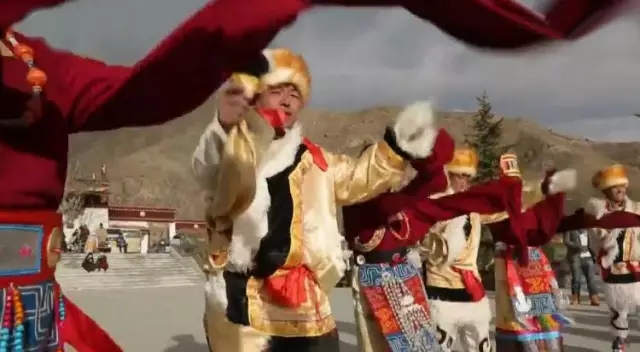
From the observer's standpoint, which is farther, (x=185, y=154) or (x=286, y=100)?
(x=185, y=154)

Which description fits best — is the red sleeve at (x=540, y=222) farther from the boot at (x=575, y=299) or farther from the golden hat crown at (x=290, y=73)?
the boot at (x=575, y=299)

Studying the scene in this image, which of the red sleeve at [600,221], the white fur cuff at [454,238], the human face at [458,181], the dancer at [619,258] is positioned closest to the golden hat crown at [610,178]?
the dancer at [619,258]

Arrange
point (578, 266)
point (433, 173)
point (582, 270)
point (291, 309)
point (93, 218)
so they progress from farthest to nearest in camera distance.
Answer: point (93, 218), point (582, 270), point (578, 266), point (433, 173), point (291, 309)

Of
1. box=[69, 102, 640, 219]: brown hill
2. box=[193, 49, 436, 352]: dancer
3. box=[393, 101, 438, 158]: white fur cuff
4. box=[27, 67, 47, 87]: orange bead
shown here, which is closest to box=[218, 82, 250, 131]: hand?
box=[27, 67, 47, 87]: orange bead

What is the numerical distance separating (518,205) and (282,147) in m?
2.24

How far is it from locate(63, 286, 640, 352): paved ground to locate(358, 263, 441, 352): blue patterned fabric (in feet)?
10.6

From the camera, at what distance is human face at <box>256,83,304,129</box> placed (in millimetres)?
2713

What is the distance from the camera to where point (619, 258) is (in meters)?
5.93

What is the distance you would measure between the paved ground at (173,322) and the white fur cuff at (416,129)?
15.3ft

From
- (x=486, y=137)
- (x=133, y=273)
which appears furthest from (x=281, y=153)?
(x=133, y=273)

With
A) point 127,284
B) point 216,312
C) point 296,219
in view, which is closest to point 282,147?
point 296,219

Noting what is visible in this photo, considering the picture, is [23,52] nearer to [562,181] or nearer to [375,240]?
[375,240]

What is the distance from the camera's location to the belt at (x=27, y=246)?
161 centimetres

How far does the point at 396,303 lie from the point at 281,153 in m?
1.49
